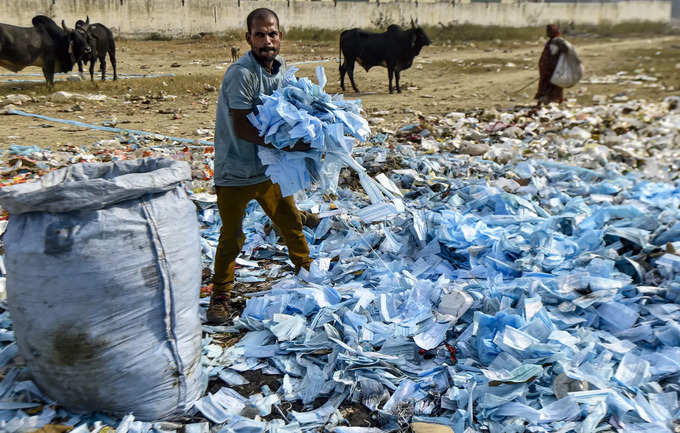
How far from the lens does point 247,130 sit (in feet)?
8.60

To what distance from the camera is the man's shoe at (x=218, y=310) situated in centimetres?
294

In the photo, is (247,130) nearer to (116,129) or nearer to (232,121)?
(232,121)

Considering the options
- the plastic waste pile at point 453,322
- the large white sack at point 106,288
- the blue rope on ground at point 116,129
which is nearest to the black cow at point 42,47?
the blue rope on ground at point 116,129

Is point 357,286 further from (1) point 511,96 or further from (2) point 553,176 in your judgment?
(1) point 511,96

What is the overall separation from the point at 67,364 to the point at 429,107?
967 centimetres

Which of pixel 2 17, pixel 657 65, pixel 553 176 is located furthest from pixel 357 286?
pixel 657 65

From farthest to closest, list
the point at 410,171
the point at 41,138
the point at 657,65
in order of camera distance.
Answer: the point at 657,65 → the point at 41,138 → the point at 410,171

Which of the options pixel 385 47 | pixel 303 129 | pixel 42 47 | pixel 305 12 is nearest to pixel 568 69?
pixel 385 47

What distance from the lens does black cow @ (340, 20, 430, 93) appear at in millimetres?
12578

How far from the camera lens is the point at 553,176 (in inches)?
214

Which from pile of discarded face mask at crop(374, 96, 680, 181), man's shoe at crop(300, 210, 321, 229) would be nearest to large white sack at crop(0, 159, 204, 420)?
man's shoe at crop(300, 210, 321, 229)

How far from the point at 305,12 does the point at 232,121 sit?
61.2 feet

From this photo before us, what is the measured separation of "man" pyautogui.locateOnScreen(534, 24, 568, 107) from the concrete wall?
37.8 feet

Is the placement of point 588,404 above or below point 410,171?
below
